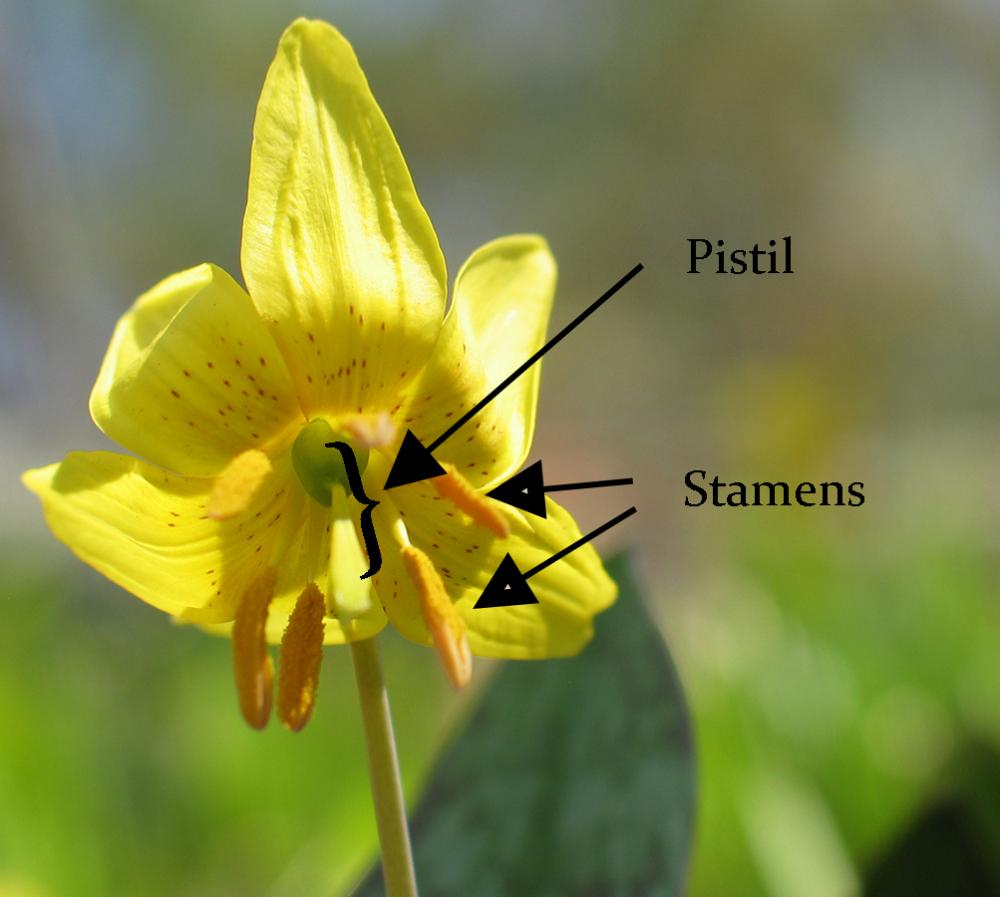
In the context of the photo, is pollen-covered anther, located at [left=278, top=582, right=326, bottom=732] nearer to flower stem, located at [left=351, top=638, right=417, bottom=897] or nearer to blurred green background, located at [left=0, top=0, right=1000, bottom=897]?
flower stem, located at [left=351, top=638, right=417, bottom=897]

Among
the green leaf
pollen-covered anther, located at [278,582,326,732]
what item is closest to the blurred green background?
the green leaf

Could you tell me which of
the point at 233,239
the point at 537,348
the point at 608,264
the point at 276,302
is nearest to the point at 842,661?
the point at 537,348

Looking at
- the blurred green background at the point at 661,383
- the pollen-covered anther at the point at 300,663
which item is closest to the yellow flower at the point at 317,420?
the pollen-covered anther at the point at 300,663

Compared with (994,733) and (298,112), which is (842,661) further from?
(298,112)

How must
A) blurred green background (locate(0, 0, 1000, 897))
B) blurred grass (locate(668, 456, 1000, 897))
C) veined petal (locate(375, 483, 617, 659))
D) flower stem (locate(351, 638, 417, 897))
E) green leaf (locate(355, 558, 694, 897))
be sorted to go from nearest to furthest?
flower stem (locate(351, 638, 417, 897)) < veined petal (locate(375, 483, 617, 659)) < green leaf (locate(355, 558, 694, 897)) < blurred grass (locate(668, 456, 1000, 897)) < blurred green background (locate(0, 0, 1000, 897))

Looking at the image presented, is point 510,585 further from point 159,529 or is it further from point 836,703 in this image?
point 836,703
